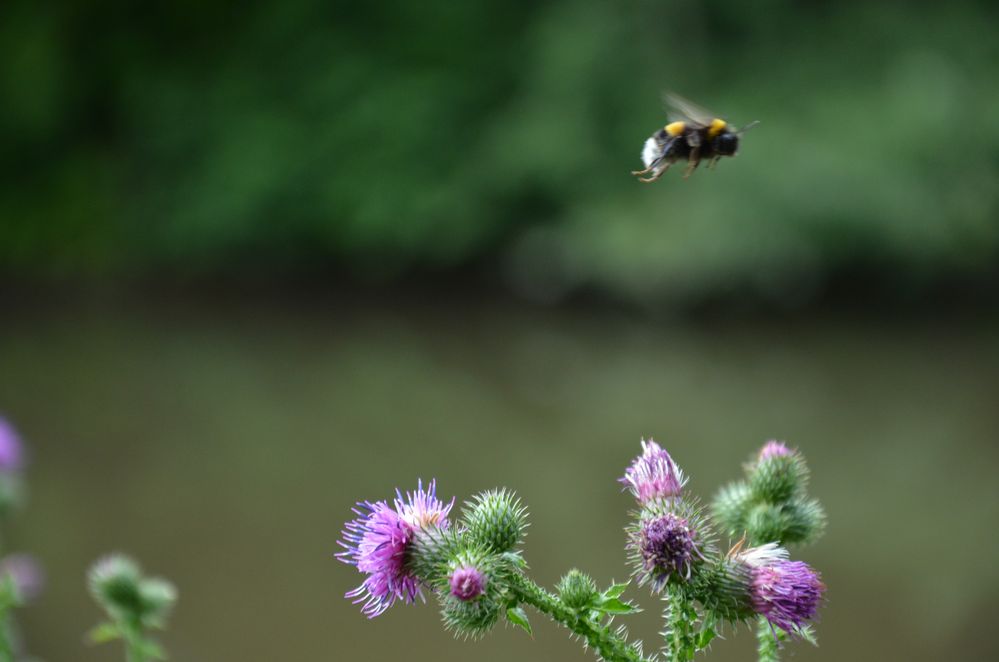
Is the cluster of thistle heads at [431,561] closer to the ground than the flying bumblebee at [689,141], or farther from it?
closer to the ground

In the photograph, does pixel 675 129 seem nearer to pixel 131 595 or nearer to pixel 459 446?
pixel 131 595

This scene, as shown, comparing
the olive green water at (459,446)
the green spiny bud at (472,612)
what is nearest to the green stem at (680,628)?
the green spiny bud at (472,612)

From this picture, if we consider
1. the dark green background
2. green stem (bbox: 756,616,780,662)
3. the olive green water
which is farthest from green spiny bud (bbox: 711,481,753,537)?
the dark green background

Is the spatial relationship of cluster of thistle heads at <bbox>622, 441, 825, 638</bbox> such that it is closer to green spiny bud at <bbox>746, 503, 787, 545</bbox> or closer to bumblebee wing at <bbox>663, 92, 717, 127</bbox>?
green spiny bud at <bbox>746, 503, 787, 545</bbox>

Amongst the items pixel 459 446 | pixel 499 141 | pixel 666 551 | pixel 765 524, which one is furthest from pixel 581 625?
pixel 499 141

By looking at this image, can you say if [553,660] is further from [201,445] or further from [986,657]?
[201,445]

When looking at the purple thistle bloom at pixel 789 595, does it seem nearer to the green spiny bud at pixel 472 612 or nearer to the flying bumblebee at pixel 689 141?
the green spiny bud at pixel 472 612

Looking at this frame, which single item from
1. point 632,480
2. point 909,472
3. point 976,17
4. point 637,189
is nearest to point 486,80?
point 637,189

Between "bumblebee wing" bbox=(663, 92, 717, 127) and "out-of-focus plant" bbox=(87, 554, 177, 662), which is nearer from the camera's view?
"out-of-focus plant" bbox=(87, 554, 177, 662)
